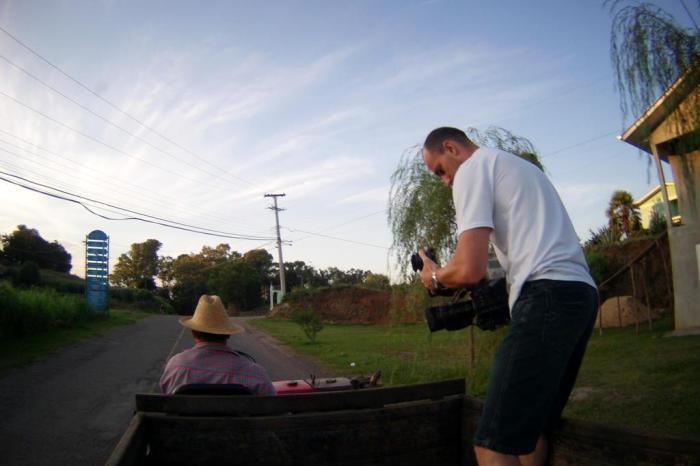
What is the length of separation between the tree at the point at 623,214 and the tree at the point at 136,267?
62.9 meters

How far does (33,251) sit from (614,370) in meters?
56.8

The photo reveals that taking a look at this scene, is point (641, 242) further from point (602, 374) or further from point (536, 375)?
point (536, 375)

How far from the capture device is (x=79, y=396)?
7.86 m

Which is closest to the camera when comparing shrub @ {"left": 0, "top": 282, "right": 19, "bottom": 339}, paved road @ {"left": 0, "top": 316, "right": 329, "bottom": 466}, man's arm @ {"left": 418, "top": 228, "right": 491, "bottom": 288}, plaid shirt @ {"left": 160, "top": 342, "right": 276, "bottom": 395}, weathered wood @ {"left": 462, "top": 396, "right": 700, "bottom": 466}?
weathered wood @ {"left": 462, "top": 396, "right": 700, "bottom": 466}

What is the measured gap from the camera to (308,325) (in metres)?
18.4

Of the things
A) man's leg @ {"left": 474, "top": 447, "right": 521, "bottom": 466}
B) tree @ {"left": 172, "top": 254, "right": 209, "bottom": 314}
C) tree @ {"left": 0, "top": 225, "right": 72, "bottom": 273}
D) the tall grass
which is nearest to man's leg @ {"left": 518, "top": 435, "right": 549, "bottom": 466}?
man's leg @ {"left": 474, "top": 447, "right": 521, "bottom": 466}

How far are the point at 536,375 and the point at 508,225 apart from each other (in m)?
0.55

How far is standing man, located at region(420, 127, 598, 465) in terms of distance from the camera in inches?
69.1

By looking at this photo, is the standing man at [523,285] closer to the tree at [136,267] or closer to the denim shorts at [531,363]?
the denim shorts at [531,363]

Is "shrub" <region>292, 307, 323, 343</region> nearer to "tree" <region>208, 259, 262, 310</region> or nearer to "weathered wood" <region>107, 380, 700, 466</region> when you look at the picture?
"weathered wood" <region>107, 380, 700, 466</region>

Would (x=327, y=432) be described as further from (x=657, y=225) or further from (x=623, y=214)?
(x=623, y=214)

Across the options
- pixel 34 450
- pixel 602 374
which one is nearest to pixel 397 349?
pixel 602 374

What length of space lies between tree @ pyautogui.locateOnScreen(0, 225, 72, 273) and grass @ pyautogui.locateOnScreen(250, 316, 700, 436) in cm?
4678

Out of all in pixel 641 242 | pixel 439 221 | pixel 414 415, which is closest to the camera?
pixel 414 415
